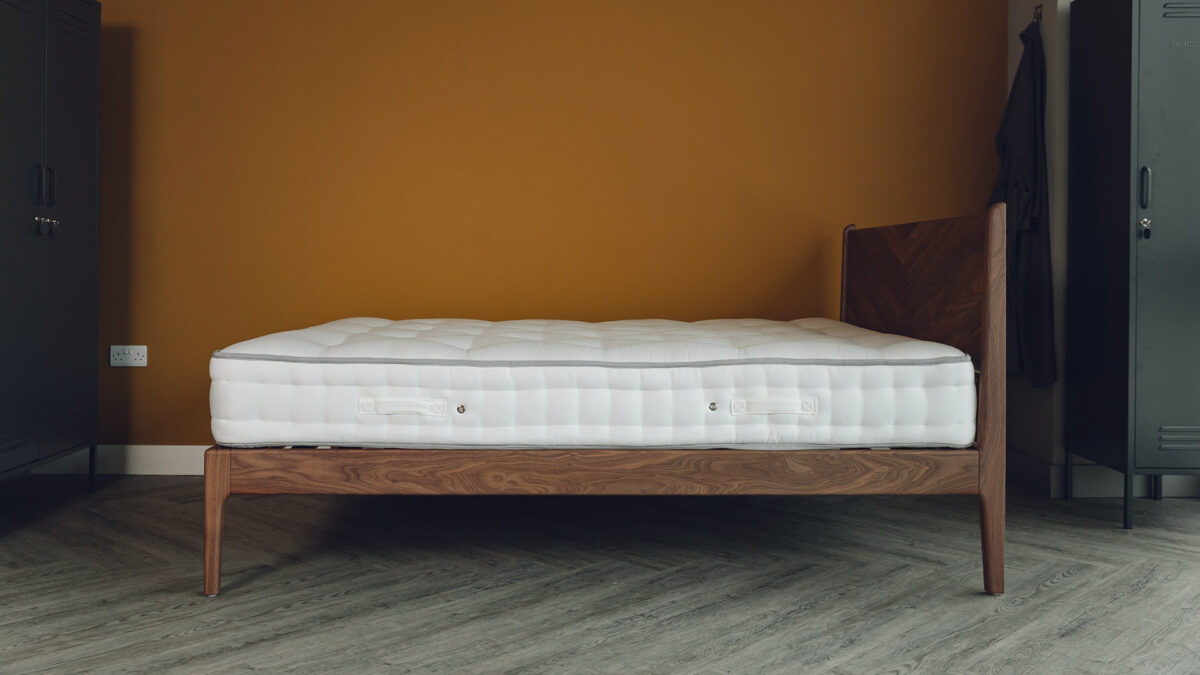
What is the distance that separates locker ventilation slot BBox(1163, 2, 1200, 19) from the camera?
8.93 feet

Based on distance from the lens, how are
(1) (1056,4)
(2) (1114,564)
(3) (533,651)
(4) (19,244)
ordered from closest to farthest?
(3) (533,651)
(2) (1114,564)
(4) (19,244)
(1) (1056,4)

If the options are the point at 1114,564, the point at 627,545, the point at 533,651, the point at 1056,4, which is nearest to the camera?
the point at 533,651

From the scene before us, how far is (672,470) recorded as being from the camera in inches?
80.9

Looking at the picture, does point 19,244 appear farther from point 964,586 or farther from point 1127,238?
point 1127,238

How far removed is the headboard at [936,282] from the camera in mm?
2010

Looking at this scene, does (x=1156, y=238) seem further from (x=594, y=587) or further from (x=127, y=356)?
(x=127, y=356)

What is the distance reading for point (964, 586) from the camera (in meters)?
2.13

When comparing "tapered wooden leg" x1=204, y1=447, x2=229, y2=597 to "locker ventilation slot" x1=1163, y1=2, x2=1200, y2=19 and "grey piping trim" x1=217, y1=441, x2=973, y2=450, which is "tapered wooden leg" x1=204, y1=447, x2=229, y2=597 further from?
"locker ventilation slot" x1=1163, y1=2, x2=1200, y2=19

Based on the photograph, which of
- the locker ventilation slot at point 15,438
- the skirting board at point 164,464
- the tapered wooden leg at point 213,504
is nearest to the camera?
the tapered wooden leg at point 213,504

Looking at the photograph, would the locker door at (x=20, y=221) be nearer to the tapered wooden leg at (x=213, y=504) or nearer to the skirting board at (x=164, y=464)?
the skirting board at (x=164, y=464)

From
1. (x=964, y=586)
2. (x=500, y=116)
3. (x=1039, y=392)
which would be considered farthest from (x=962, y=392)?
(x=500, y=116)

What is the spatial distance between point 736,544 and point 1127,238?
1.59 m

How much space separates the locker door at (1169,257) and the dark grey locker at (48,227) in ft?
11.5

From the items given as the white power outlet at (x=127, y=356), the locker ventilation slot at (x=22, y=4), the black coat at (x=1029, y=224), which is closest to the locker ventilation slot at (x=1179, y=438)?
the black coat at (x=1029, y=224)
